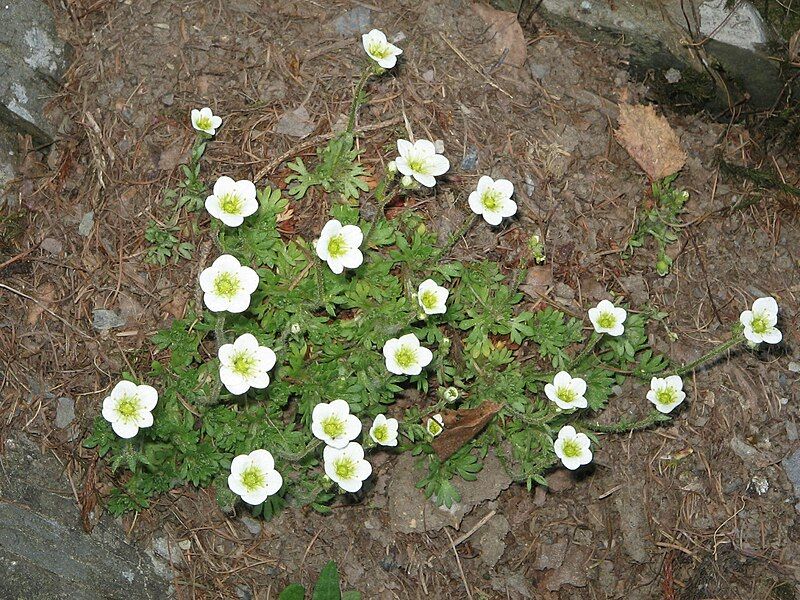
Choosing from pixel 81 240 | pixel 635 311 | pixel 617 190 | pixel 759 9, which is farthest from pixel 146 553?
pixel 759 9

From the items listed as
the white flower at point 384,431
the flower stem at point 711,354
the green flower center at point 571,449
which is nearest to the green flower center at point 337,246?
the white flower at point 384,431

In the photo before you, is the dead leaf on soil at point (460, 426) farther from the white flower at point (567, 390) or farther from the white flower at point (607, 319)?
the white flower at point (607, 319)

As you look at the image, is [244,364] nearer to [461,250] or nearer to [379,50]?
[461,250]

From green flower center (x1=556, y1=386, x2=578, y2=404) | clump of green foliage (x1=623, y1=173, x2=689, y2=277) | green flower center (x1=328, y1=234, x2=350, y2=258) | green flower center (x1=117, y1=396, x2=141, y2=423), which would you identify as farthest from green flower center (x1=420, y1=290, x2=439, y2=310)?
green flower center (x1=117, y1=396, x2=141, y2=423)

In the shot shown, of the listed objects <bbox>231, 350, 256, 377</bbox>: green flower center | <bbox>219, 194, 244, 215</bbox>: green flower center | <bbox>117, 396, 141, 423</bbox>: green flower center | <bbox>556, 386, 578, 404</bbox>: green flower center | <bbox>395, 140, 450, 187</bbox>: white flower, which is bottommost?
<bbox>556, 386, 578, 404</bbox>: green flower center

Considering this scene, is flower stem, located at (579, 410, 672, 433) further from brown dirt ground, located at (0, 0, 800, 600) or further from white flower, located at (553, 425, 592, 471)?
white flower, located at (553, 425, 592, 471)

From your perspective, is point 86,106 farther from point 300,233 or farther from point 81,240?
point 300,233
